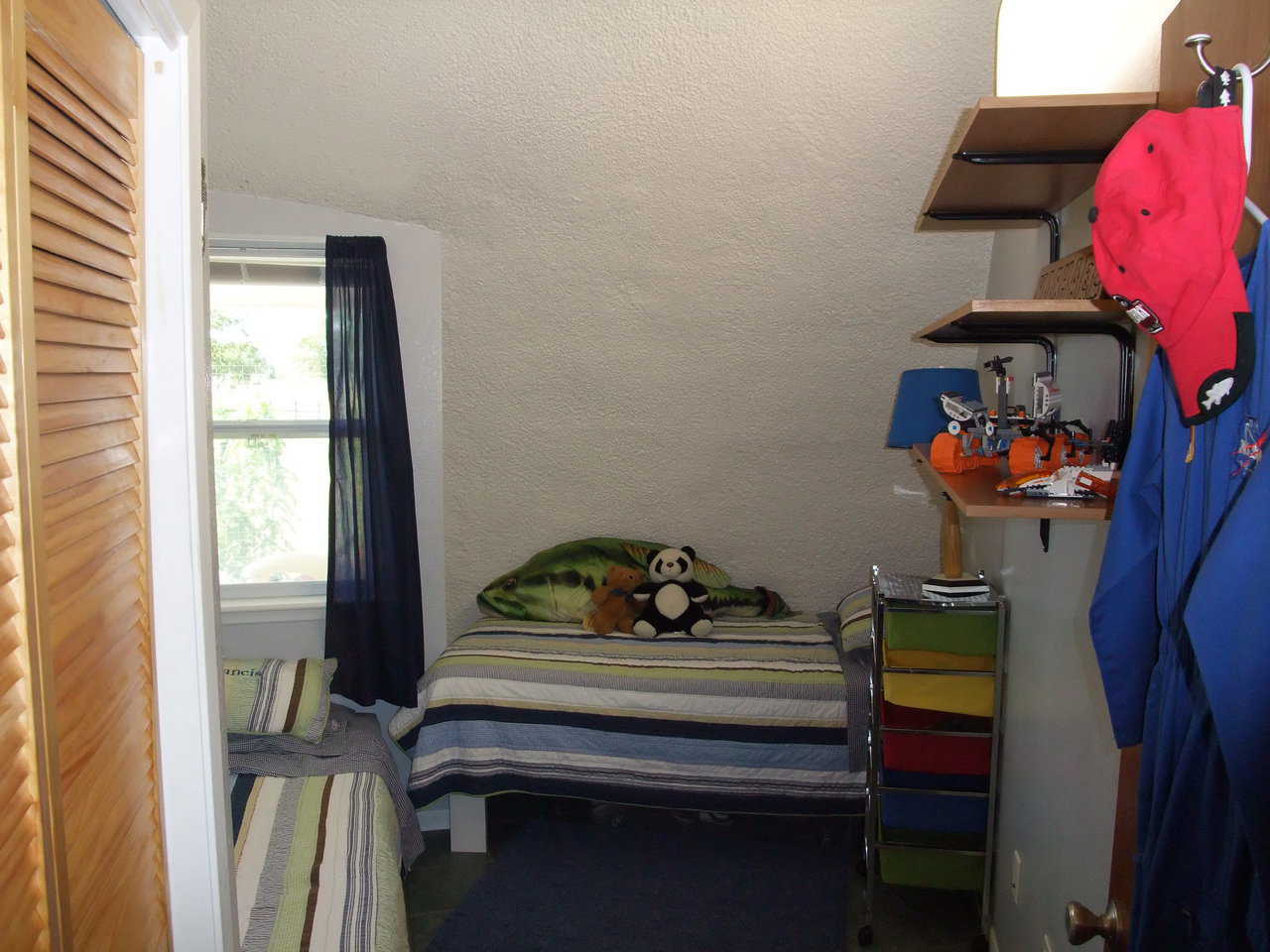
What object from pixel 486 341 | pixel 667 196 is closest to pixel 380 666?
pixel 486 341

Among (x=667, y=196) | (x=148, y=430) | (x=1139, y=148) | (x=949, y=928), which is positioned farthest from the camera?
(x=667, y=196)

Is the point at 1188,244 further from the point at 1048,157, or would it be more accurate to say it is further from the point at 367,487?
the point at 367,487

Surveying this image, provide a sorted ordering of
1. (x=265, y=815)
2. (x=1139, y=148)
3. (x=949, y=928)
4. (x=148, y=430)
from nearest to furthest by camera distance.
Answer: (x=1139, y=148), (x=148, y=430), (x=265, y=815), (x=949, y=928)

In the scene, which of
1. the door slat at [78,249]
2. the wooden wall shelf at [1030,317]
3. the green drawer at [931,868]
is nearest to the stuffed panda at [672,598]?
the green drawer at [931,868]

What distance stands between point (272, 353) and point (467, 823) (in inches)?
68.4

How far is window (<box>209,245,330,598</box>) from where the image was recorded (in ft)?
10.7

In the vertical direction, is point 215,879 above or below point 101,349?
below

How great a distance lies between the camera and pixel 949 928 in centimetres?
258

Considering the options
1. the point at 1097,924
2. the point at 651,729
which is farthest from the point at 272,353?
the point at 1097,924

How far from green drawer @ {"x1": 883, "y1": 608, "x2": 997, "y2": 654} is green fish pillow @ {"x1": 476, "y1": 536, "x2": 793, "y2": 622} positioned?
0.95 m

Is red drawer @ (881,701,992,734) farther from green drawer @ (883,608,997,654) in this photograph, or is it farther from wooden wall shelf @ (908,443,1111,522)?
wooden wall shelf @ (908,443,1111,522)

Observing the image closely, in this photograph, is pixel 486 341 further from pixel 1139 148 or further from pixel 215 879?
pixel 1139 148

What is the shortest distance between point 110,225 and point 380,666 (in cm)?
254

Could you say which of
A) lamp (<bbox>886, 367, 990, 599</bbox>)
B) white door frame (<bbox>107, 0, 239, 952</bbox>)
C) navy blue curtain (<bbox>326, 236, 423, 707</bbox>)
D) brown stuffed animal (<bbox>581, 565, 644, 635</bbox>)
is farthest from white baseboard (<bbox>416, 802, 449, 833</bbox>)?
white door frame (<bbox>107, 0, 239, 952</bbox>)
